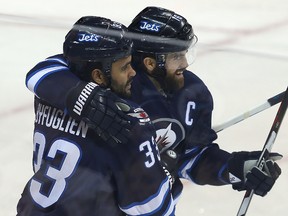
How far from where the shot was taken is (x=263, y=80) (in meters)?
3.11

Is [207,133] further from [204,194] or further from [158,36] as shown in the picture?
[204,194]

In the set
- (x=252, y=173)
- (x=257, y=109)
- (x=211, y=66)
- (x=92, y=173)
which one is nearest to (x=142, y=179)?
(x=92, y=173)

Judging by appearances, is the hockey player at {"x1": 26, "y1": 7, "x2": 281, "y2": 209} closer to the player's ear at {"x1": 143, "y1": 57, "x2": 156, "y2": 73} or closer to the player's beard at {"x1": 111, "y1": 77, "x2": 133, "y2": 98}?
the player's ear at {"x1": 143, "y1": 57, "x2": 156, "y2": 73}

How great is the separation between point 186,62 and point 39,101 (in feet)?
1.41

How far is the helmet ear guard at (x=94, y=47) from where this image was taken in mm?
1549

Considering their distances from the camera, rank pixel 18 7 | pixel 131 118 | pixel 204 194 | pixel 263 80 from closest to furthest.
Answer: pixel 131 118 → pixel 204 194 → pixel 263 80 → pixel 18 7

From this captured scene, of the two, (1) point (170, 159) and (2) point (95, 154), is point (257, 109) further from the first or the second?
(2) point (95, 154)

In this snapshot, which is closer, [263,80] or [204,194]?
[204,194]

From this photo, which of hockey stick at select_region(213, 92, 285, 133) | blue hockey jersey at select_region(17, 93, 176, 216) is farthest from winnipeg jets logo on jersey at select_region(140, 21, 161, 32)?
hockey stick at select_region(213, 92, 285, 133)

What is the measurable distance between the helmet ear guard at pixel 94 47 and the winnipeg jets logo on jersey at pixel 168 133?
0.31 metres

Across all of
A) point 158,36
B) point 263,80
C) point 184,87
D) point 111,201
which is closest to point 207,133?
point 184,87

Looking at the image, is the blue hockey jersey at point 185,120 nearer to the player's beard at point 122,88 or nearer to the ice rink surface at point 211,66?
the player's beard at point 122,88

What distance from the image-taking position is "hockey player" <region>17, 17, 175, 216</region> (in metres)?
1.52

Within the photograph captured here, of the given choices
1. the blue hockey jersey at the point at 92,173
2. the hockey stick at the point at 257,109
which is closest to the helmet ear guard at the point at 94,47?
the blue hockey jersey at the point at 92,173
